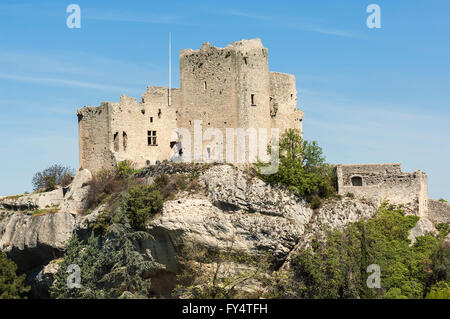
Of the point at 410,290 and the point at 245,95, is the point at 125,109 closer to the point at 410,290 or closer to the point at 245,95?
the point at 245,95

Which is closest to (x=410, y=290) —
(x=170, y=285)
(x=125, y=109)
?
(x=170, y=285)

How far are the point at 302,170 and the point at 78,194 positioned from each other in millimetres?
16742

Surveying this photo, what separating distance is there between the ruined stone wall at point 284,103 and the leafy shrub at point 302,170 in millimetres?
1043

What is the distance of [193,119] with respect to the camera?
5806 centimetres

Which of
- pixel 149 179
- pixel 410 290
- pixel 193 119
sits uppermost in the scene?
pixel 193 119

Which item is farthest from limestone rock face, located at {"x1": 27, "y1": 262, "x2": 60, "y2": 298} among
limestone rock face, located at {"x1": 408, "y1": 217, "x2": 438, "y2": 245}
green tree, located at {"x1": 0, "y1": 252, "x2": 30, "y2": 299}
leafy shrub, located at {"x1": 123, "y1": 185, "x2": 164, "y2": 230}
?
limestone rock face, located at {"x1": 408, "y1": 217, "x2": 438, "y2": 245}

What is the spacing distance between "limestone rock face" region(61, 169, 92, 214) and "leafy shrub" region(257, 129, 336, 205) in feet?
44.2

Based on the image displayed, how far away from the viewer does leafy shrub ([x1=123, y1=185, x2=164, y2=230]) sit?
52719 mm

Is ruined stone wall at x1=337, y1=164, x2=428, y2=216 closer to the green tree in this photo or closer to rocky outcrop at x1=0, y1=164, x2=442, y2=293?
rocky outcrop at x1=0, y1=164, x2=442, y2=293

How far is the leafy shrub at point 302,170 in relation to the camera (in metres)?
55.5

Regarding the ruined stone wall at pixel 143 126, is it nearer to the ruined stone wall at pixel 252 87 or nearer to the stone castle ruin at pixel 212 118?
the stone castle ruin at pixel 212 118

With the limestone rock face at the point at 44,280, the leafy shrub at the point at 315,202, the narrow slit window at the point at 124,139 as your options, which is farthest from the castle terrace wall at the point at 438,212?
the limestone rock face at the point at 44,280
